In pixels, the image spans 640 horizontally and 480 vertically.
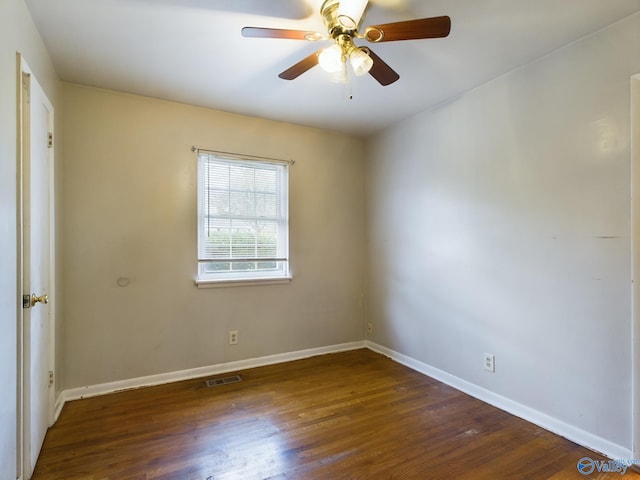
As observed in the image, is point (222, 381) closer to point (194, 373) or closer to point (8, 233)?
A: point (194, 373)

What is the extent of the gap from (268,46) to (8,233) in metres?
1.75

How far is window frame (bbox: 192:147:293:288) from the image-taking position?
321 cm

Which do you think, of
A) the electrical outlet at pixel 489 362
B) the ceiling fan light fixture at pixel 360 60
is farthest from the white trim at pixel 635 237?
the ceiling fan light fixture at pixel 360 60

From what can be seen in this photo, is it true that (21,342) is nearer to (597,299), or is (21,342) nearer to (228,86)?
(228,86)

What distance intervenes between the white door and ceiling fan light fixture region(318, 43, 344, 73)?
1526mm

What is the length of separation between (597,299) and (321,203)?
2559mm

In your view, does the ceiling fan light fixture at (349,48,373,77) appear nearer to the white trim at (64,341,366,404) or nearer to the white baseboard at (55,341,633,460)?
the white baseboard at (55,341,633,460)

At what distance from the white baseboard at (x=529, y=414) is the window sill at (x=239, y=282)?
1.50 m

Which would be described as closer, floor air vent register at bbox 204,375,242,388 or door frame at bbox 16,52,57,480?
door frame at bbox 16,52,57,480

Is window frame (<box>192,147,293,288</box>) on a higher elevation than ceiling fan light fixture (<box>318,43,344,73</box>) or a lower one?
lower

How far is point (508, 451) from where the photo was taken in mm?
2018

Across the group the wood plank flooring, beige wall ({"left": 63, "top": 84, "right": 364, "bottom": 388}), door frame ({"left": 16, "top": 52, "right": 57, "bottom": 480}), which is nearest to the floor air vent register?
the wood plank flooring

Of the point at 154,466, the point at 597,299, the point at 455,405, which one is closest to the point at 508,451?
the point at 455,405

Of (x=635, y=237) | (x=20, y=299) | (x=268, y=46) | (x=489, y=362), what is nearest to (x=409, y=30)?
(x=268, y=46)
